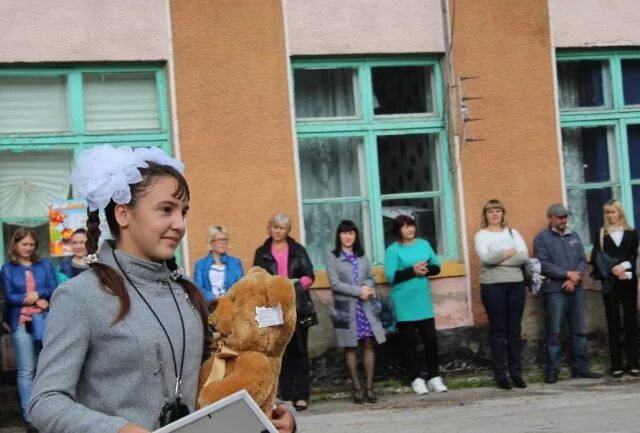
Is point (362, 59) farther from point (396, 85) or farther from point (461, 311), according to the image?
point (461, 311)

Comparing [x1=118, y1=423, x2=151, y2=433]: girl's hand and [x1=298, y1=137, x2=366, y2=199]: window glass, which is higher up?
[x1=298, y1=137, x2=366, y2=199]: window glass

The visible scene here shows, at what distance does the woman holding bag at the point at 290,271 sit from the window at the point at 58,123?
148cm

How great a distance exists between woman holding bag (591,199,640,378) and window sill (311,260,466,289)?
1500 millimetres

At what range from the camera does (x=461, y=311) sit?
12.1 meters

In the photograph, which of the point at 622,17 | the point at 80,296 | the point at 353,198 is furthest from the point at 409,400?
the point at 80,296

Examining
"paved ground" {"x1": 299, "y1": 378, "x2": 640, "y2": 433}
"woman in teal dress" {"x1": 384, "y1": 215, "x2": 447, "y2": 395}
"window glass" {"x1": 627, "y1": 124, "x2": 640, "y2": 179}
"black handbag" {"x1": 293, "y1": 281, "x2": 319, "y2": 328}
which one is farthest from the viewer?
"window glass" {"x1": 627, "y1": 124, "x2": 640, "y2": 179}

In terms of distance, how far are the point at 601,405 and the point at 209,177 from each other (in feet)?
14.2

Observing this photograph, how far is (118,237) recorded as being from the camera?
10.7 ft

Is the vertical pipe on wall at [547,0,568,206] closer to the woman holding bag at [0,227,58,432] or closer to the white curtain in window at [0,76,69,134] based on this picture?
the white curtain in window at [0,76,69,134]

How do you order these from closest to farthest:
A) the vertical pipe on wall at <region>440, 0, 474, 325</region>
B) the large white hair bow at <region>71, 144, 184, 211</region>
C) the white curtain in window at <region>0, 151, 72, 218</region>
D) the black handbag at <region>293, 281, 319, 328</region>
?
the large white hair bow at <region>71, 144, 184, 211</region> < the black handbag at <region>293, 281, 319, 328</region> < the white curtain in window at <region>0, 151, 72, 218</region> < the vertical pipe on wall at <region>440, 0, 474, 325</region>

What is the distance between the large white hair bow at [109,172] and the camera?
3.20 metres

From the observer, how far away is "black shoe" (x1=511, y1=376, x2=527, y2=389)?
38.4 feet

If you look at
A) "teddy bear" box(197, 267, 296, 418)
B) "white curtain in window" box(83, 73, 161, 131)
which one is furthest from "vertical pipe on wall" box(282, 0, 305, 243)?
"teddy bear" box(197, 267, 296, 418)

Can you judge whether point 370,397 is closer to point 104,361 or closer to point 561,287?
point 561,287
